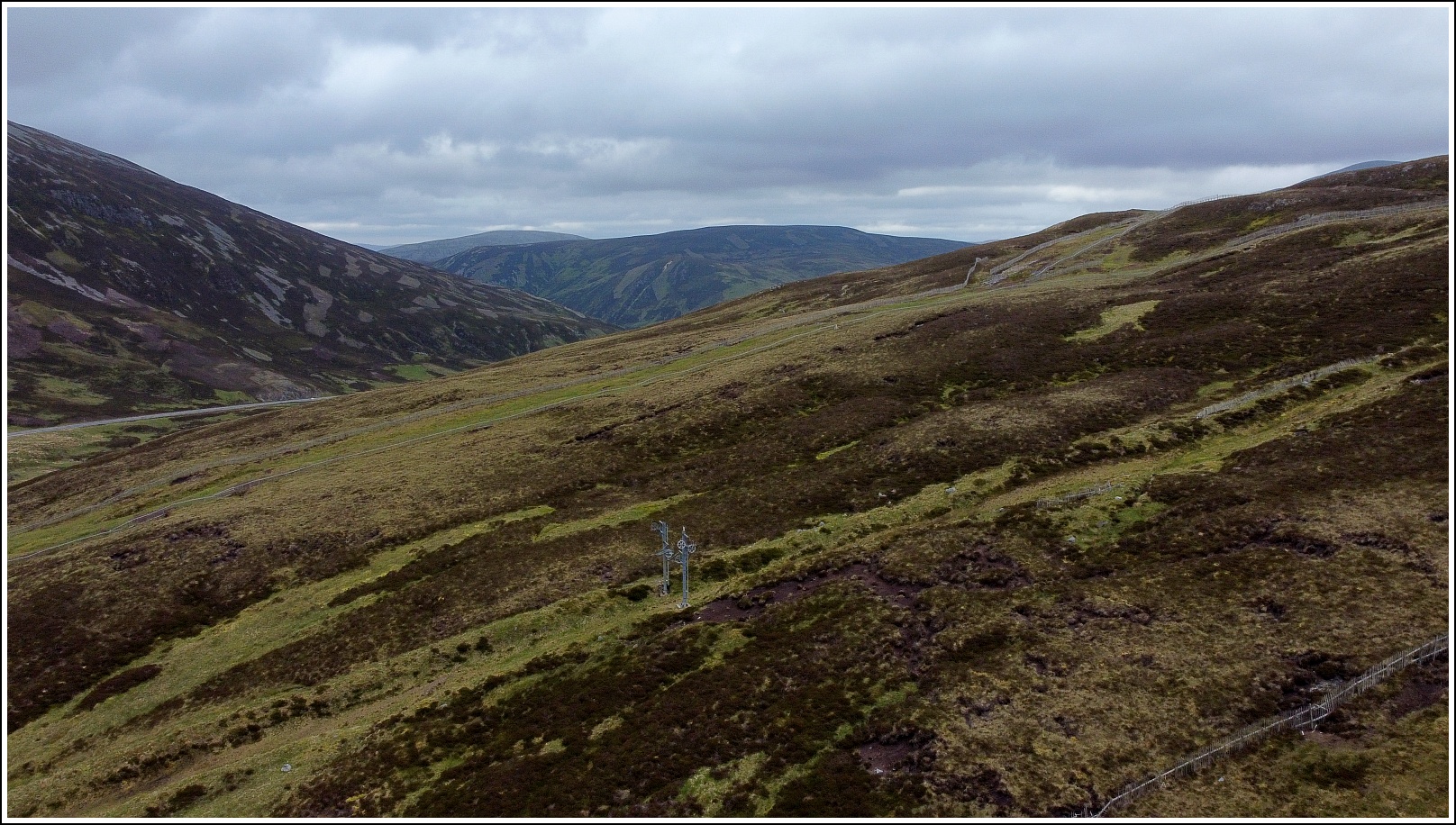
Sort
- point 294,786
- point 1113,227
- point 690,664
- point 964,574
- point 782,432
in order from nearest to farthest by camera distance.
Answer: point 294,786, point 690,664, point 964,574, point 782,432, point 1113,227

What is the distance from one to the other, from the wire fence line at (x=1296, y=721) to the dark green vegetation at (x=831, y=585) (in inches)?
20.0

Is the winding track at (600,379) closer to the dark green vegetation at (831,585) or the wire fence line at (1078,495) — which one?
the dark green vegetation at (831,585)

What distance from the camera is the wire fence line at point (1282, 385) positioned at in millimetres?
51500

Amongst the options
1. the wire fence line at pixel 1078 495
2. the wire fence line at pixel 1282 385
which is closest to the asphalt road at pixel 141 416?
the wire fence line at pixel 1078 495

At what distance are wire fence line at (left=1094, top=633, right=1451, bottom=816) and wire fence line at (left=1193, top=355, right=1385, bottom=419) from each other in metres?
28.6

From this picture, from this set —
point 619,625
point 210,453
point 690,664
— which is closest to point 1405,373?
point 690,664

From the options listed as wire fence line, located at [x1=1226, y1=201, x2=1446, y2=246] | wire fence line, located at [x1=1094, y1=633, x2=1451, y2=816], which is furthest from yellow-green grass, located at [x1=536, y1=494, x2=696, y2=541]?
wire fence line, located at [x1=1226, y1=201, x2=1446, y2=246]

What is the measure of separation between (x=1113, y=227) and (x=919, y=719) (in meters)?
149

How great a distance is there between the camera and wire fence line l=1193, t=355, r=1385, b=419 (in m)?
51.5

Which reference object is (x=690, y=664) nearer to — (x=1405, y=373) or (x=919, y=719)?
(x=919, y=719)

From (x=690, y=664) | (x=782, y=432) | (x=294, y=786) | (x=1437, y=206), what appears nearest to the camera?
(x=294, y=786)

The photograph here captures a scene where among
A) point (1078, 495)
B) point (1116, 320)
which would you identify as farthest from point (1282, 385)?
point (1116, 320)

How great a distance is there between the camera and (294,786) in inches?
1257

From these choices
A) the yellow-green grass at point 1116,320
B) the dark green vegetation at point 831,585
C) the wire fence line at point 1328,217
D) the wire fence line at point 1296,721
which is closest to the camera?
the wire fence line at point 1296,721
